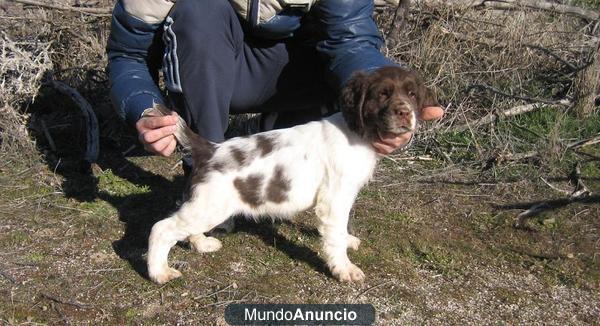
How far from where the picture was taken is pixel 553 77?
5863 mm

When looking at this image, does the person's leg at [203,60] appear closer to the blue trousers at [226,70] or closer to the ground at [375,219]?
the blue trousers at [226,70]

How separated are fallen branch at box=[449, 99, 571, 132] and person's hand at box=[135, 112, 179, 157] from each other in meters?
2.81

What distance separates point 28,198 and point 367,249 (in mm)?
2255

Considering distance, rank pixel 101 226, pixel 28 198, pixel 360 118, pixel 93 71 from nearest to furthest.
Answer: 1. pixel 360 118
2. pixel 101 226
3. pixel 28 198
4. pixel 93 71

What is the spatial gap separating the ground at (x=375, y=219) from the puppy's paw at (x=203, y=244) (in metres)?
0.05

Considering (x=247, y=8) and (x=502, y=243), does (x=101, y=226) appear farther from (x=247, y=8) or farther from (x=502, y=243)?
(x=502, y=243)

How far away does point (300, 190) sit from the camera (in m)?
3.48

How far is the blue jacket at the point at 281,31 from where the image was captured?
376cm

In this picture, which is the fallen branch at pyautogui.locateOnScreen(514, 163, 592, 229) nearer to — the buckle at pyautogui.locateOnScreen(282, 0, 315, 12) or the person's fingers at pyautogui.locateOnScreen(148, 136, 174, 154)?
the buckle at pyautogui.locateOnScreen(282, 0, 315, 12)

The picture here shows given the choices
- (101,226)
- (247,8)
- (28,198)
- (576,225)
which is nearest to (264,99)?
(247,8)

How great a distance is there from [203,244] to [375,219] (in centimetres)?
113

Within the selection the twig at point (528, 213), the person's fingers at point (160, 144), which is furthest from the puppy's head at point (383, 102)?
the twig at point (528, 213)

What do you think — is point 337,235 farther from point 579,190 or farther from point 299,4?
point 579,190

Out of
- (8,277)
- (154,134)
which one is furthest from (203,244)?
(8,277)
